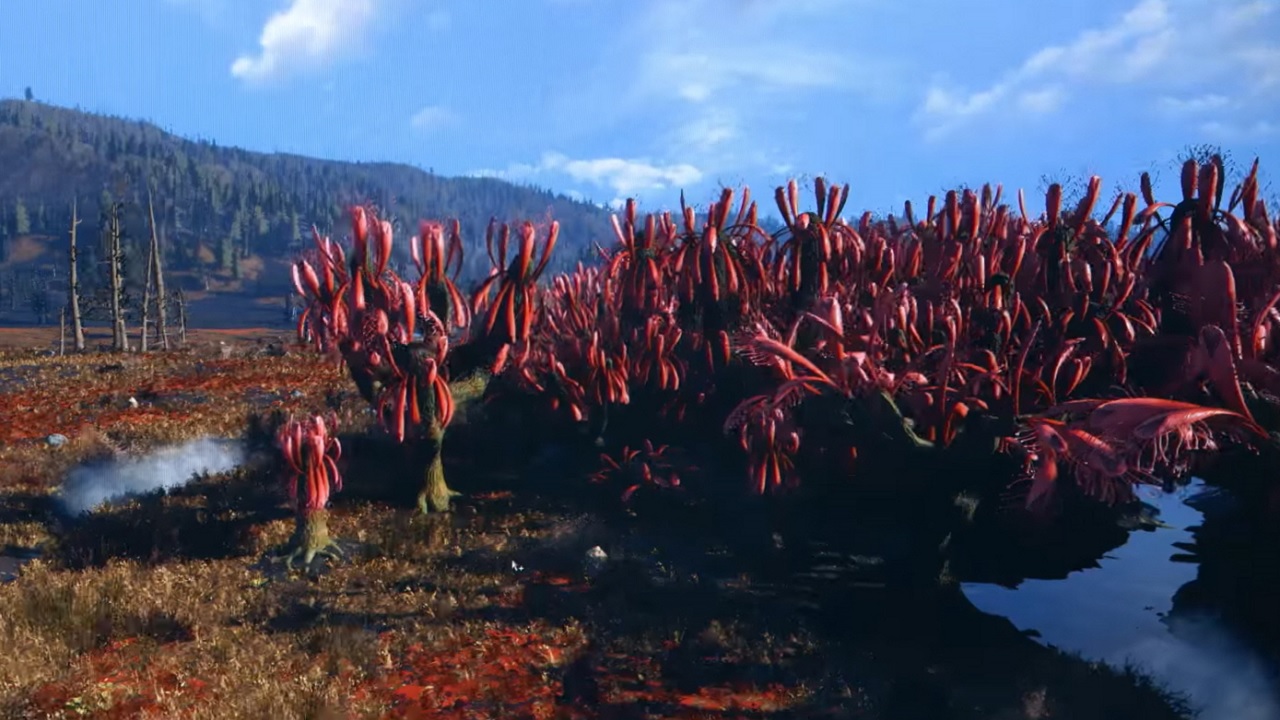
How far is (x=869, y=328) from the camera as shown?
804 cm

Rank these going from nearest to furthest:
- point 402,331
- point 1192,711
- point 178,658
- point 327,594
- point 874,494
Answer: point 1192,711, point 178,658, point 327,594, point 874,494, point 402,331

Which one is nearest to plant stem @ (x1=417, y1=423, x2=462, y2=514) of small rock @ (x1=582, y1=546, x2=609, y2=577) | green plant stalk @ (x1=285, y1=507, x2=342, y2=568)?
green plant stalk @ (x1=285, y1=507, x2=342, y2=568)

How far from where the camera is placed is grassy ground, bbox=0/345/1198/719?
6.19 meters

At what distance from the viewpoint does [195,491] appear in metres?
11.8

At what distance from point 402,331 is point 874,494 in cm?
585

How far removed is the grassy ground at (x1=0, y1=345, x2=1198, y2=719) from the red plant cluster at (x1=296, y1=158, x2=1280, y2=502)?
152 centimetres

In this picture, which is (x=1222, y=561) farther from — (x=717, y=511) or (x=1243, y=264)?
(x=717, y=511)

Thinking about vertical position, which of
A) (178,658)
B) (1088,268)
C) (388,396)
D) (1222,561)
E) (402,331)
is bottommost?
(178,658)

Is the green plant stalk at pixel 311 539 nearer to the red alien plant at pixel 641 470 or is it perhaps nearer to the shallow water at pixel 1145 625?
the red alien plant at pixel 641 470

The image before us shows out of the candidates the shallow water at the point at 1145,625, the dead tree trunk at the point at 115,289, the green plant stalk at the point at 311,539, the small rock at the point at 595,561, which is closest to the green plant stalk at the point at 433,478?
the green plant stalk at the point at 311,539

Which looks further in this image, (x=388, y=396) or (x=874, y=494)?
(x=388, y=396)

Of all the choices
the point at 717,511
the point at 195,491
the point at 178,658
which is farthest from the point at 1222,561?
the point at 195,491

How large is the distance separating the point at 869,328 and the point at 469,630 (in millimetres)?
4664

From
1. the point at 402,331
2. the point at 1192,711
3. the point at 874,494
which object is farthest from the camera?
the point at 402,331
